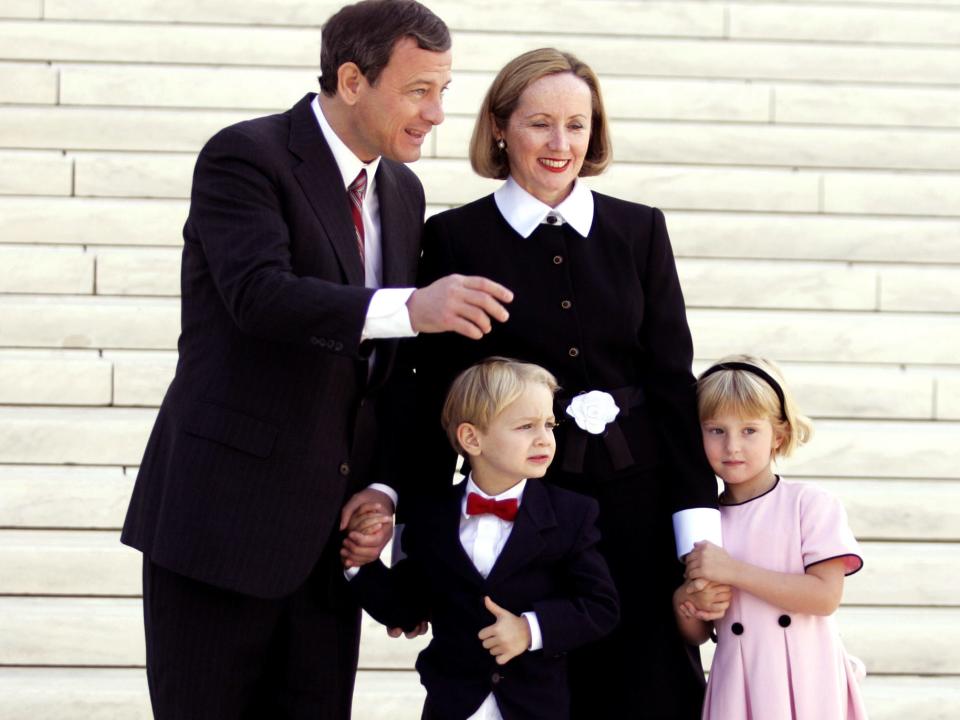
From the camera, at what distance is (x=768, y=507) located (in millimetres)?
2932

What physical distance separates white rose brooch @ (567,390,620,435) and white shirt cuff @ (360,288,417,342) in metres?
0.49

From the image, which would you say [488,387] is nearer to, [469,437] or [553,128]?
[469,437]

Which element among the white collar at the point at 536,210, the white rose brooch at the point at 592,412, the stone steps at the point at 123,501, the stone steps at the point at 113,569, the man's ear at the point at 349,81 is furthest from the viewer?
the stone steps at the point at 123,501

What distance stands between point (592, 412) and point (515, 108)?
25.4 inches

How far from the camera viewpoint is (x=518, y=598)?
8.93 ft

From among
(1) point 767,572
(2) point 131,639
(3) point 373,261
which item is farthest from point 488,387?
(2) point 131,639

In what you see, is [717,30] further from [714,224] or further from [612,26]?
[714,224]

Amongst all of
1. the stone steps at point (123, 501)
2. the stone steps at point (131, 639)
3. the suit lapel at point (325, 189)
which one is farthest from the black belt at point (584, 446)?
the stone steps at point (123, 501)

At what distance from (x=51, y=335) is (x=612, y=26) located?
307 cm

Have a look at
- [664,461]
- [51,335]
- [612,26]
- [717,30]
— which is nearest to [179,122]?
[51,335]

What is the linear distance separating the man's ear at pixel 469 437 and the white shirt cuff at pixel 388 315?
0.39m

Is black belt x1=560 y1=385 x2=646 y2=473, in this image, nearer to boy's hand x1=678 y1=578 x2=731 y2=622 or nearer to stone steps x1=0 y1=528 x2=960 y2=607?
boy's hand x1=678 y1=578 x2=731 y2=622

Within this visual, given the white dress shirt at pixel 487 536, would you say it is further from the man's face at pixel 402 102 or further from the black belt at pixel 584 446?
the man's face at pixel 402 102

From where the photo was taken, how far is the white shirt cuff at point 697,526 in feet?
9.29
